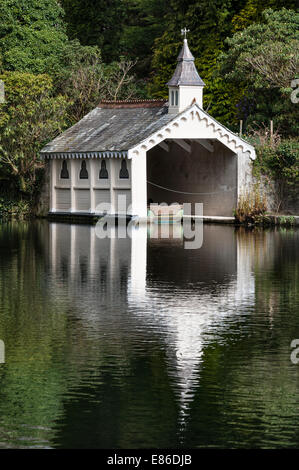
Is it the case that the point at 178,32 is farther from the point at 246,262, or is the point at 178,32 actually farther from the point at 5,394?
the point at 5,394

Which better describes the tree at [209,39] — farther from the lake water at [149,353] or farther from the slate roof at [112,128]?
the lake water at [149,353]

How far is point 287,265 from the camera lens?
25438 millimetres

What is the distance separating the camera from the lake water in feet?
35.1

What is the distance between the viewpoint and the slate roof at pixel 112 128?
140ft

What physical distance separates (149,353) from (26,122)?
112 feet

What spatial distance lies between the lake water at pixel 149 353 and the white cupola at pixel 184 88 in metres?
17.6

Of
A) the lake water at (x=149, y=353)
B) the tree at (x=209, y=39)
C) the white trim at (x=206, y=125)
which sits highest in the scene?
the tree at (x=209, y=39)

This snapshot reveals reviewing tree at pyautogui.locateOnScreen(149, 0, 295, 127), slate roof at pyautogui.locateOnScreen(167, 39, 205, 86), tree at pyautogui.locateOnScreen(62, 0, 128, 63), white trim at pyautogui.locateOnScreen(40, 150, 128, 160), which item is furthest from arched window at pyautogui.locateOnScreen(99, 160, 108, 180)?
tree at pyautogui.locateOnScreen(62, 0, 128, 63)

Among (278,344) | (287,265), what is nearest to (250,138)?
(287,265)

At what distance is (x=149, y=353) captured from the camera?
1413cm

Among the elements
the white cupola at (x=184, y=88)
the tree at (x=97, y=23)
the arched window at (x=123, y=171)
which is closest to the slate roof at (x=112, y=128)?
the white cupola at (x=184, y=88)

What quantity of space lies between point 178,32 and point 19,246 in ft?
112

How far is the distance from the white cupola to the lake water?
17551 millimetres

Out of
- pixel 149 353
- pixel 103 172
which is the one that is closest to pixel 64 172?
pixel 103 172
